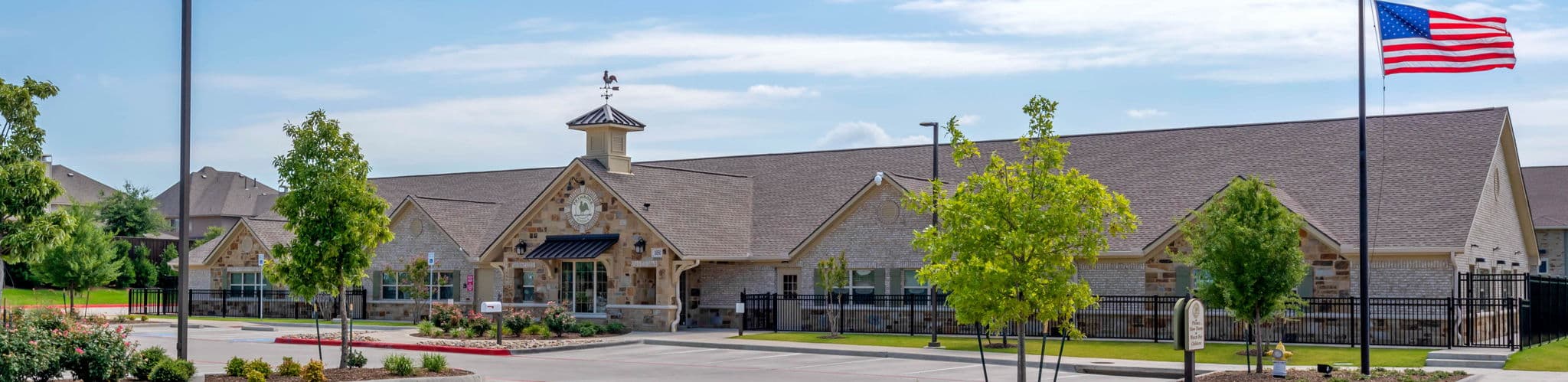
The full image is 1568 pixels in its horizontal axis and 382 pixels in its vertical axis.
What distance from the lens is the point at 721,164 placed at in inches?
1892

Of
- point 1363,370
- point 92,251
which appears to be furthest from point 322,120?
point 92,251

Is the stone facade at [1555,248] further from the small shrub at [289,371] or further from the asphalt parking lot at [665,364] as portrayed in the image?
the small shrub at [289,371]

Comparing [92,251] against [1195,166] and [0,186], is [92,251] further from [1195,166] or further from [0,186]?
[1195,166]

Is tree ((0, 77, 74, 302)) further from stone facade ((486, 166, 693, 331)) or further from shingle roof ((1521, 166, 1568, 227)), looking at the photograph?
shingle roof ((1521, 166, 1568, 227))

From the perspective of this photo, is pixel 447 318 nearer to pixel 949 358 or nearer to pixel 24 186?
pixel 949 358

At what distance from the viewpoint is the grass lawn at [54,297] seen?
201 ft

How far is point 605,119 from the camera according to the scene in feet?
132

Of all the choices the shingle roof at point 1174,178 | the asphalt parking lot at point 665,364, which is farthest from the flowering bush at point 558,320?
the shingle roof at point 1174,178

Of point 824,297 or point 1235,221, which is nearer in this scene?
point 1235,221

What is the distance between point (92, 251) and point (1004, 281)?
40408 mm

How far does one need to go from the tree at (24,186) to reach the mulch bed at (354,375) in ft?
9.68

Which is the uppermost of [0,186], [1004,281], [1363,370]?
[0,186]

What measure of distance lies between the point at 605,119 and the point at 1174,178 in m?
15.3

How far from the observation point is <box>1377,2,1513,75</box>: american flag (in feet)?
71.4
